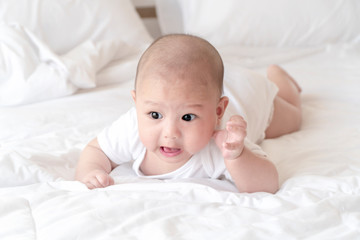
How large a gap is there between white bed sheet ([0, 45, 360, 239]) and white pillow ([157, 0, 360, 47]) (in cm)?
54

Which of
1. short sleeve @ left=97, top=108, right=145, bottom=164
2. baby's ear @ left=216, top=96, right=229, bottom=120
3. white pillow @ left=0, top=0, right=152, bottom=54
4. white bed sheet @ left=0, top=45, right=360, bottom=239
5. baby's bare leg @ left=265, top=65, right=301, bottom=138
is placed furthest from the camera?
white pillow @ left=0, top=0, right=152, bottom=54

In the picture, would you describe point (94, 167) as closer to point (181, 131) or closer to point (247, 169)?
point (181, 131)

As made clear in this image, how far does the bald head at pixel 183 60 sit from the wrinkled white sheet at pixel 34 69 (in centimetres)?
68

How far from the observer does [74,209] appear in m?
0.88

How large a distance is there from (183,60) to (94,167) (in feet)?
1.17

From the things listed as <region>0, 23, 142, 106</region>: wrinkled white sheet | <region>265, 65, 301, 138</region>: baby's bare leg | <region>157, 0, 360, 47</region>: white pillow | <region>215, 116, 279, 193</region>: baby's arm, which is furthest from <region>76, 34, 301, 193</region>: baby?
<region>157, 0, 360, 47</region>: white pillow

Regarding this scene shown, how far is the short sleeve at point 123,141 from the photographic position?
121 cm

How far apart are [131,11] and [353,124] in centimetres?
118

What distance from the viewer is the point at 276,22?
86.1 inches

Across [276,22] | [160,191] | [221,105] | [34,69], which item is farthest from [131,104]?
[276,22]

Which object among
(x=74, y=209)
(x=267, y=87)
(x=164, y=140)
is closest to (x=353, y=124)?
(x=267, y=87)

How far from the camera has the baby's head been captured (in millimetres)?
1012

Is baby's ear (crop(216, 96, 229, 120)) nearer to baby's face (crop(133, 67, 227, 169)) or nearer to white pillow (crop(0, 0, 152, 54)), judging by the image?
baby's face (crop(133, 67, 227, 169))

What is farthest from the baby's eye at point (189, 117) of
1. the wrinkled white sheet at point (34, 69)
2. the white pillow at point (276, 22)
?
the white pillow at point (276, 22)
